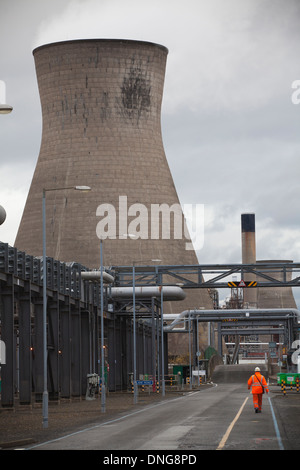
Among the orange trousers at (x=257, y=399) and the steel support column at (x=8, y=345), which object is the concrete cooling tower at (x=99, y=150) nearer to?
the steel support column at (x=8, y=345)

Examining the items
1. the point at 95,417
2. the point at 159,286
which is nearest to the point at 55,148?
the point at 159,286

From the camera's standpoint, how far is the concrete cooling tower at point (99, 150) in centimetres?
10962

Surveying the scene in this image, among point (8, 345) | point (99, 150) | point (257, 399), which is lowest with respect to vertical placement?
point (257, 399)

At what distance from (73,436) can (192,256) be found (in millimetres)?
92324

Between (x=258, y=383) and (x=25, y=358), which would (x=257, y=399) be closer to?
(x=258, y=383)

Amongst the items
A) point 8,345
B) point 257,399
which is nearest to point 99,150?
point 8,345

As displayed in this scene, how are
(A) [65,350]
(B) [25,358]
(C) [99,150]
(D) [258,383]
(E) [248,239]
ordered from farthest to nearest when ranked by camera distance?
1. (E) [248,239]
2. (C) [99,150]
3. (A) [65,350]
4. (B) [25,358]
5. (D) [258,383]

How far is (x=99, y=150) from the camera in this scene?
4405 inches

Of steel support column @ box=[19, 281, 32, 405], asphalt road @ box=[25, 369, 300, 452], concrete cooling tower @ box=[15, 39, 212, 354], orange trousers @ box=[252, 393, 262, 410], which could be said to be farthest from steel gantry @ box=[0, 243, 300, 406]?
concrete cooling tower @ box=[15, 39, 212, 354]

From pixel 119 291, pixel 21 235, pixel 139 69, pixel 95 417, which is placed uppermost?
pixel 139 69

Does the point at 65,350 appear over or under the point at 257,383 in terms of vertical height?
over

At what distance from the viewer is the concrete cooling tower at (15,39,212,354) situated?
360ft
